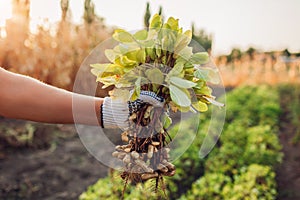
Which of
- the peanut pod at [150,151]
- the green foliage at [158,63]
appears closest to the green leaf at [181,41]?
the green foliage at [158,63]

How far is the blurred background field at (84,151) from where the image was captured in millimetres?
3445

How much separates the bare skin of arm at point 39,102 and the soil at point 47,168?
7.01 feet

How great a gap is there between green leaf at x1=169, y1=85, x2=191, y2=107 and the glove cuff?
0.23 m

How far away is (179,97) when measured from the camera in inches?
51.9

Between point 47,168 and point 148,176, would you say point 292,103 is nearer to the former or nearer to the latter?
point 47,168

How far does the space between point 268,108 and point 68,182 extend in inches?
161

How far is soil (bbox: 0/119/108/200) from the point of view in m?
3.60

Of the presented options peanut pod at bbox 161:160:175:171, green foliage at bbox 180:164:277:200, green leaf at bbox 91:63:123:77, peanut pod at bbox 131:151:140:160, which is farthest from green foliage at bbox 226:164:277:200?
green leaf at bbox 91:63:123:77

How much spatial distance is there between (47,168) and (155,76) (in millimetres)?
3018

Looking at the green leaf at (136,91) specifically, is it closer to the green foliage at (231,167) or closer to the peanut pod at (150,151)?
the peanut pod at (150,151)

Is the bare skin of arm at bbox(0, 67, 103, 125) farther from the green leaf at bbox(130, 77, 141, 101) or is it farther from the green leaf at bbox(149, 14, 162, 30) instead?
the green leaf at bbox(149, 14, 162, 30)

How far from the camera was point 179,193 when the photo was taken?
11.9ft

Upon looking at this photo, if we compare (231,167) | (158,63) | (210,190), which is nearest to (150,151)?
(158,63)

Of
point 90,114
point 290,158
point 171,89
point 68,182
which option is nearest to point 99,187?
point 68,182
